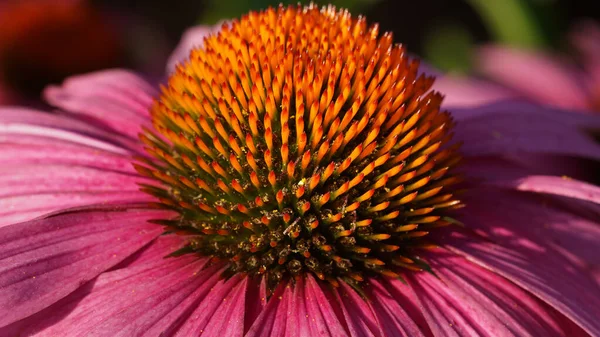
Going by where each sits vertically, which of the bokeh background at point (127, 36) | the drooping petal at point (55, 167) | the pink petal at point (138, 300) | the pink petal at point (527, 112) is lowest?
the pink petal at point (138, 300)

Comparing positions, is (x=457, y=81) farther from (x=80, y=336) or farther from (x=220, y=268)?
(x=80, y=336)

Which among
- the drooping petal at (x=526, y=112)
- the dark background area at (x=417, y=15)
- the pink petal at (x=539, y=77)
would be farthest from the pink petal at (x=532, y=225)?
the dark background area at (x=417, y=15)

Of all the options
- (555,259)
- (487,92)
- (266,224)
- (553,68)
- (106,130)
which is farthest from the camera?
(553,68)

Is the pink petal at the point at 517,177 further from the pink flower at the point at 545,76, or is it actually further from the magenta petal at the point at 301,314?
the pink flower at the point at 545,76

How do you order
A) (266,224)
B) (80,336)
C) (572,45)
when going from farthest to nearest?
(572,45)
(266,224)
(80,336)

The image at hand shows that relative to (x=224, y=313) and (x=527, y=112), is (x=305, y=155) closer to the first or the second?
(x=224, y=313)

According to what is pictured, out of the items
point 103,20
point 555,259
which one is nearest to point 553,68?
point 555,259
